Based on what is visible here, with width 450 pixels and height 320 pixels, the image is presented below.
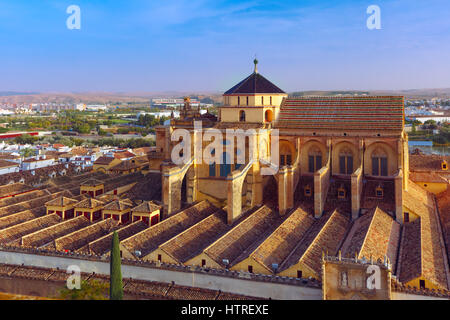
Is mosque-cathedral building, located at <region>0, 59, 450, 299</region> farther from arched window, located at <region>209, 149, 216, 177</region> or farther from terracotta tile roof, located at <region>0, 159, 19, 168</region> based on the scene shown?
terracotta tile roof, located at <region>0, 159, 19, 168</region>

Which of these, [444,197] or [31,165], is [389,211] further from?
[31,165]

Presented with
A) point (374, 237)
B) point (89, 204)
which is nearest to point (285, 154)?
point (374, 237)

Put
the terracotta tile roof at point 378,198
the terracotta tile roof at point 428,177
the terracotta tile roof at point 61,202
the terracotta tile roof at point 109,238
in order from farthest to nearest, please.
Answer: the terracotta tile roof at point 428,177 < the terracotta tile roof at point 61,202 < the terracotta tile roof at point 378,198 < the terracotta tile roof at point 109,238

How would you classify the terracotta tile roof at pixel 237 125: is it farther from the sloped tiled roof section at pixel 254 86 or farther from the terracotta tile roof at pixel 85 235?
the terracotta tile roof at pixel 85 235

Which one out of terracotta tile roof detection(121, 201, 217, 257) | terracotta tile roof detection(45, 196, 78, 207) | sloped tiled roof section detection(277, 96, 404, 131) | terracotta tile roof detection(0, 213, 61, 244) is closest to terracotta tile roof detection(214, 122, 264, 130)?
sloped tiled roof section detection(277, 96, 404, 131)

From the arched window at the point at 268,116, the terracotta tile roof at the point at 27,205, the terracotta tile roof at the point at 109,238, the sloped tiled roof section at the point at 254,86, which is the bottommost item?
the terracotta tile roof at the point at 109,238

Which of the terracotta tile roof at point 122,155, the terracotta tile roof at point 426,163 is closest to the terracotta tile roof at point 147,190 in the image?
the terracotta tile roof at point 426,163

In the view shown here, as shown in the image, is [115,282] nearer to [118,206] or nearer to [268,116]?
[118,206]
